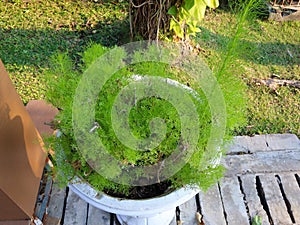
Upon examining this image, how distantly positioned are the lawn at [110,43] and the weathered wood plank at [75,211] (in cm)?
81

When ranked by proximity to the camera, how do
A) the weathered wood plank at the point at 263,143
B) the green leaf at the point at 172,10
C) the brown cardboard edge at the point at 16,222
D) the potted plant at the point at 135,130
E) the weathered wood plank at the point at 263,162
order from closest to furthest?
1. the potted plant at the point at 135,130
2. the brown cardboard edge at the point at 16,222
3. the weathered wood plank at the point at 263,162
4. the weathered wood plank at the point at 263,143
5. the green leaf at the point at 172,10

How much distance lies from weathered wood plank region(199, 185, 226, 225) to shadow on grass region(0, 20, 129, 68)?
4.43 ft

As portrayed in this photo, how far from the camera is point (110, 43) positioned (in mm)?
2590

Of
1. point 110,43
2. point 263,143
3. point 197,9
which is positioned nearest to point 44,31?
point 110,43

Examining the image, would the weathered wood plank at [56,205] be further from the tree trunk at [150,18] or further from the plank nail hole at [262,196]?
the tree trunk at [150,18]

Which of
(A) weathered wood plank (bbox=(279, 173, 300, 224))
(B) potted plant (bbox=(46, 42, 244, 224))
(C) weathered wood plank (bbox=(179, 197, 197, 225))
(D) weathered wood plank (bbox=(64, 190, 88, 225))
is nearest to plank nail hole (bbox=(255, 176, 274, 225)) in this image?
(A) weathered wood plank (bbox=(279, 173, 300, 224))

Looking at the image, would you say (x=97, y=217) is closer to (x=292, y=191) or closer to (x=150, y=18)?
(x=292, y=191)

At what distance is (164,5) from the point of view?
2.08 meters

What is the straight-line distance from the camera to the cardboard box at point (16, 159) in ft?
3.95

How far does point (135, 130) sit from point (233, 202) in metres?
0.86

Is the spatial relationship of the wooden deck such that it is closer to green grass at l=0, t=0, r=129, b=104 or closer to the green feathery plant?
the green feathery plant

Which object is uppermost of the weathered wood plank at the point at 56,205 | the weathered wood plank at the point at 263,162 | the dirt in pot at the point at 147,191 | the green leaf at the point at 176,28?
the green leaf at the point at 176,28

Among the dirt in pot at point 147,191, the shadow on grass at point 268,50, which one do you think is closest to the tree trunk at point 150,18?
the shadow on grass at point 268,50

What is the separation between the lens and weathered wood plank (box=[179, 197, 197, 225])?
162 cm
